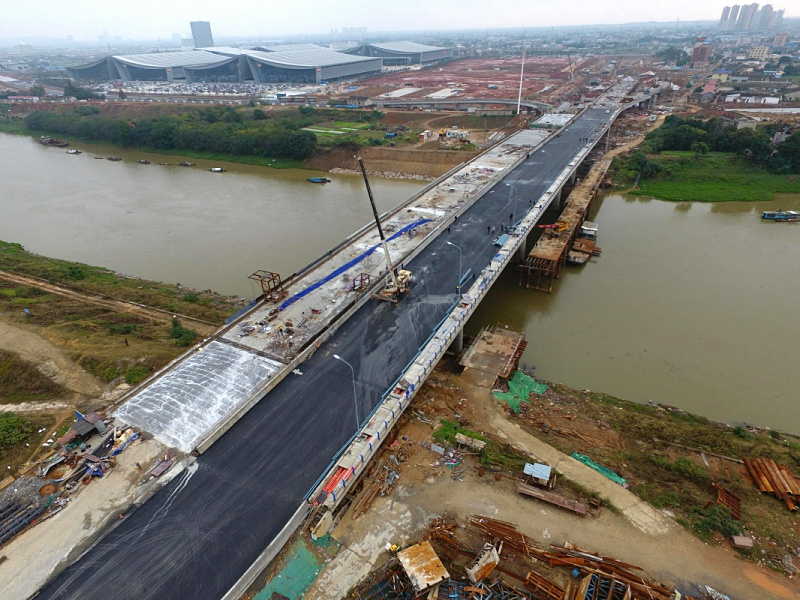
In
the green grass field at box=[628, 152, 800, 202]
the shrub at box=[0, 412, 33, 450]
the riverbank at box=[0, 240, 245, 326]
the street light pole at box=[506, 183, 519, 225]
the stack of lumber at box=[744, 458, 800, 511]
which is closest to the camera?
the stack of lumber at box=[744, 458, 800, 511]

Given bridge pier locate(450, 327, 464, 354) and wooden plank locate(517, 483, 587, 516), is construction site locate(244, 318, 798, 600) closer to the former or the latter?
wooden plank locate(517, 483, 587, 516)

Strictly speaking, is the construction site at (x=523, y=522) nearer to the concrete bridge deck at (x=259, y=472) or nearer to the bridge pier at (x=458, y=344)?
the concrete bridge deck at (x=259, y=472)

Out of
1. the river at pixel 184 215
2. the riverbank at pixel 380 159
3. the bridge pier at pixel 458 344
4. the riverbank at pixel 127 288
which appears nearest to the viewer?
the bridge pier at pixel 458 344

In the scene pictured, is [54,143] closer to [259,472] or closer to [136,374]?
[136,374]

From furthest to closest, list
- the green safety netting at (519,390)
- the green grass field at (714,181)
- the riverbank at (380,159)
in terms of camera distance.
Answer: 1. the riverbank at (380,159)
2. the green grass field at (714,181)
3. the green safety netting at (519,390)

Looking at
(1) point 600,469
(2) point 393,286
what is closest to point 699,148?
(2) point 393,286

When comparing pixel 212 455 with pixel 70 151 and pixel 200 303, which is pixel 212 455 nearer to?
pixel 200 303

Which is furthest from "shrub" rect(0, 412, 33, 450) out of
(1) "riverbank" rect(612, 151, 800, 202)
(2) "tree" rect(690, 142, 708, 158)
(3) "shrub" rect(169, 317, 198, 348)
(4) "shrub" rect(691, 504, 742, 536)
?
(2) "tree" rect(690, 142, 708, 158)

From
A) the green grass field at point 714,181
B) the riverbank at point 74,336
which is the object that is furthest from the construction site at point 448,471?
the green grass field at point 714,181
